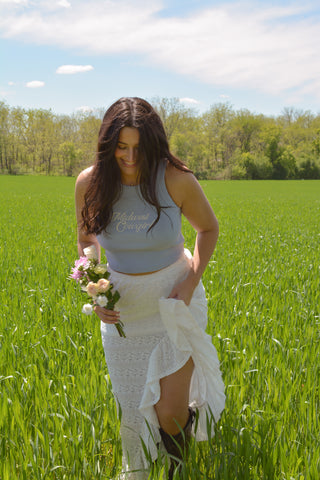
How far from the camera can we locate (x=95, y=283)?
2.00 m

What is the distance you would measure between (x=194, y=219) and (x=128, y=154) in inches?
18.9

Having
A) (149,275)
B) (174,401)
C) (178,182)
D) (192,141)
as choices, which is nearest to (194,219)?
(178,182)

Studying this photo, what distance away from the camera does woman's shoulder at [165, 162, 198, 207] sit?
2074 mm

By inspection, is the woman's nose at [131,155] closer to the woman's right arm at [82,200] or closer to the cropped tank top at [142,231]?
the cropped tank top at [142,231]

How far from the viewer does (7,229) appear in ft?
34.6

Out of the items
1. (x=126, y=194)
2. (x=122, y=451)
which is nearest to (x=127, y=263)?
(x=126, y=194)

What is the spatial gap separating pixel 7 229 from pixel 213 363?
9453mm

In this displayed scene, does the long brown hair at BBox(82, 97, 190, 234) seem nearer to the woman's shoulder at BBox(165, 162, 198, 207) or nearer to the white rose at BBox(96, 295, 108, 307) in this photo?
the woman's shoulder at BBox(165, 162, 198, 207)

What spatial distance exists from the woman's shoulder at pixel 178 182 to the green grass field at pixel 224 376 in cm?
120

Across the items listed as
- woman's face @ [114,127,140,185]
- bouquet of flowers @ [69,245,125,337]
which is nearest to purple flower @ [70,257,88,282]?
bouquet of flowers @ [69,245,125,337]

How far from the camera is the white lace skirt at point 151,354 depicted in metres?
1.98

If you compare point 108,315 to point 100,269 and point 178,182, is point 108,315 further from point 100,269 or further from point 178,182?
point 178,182

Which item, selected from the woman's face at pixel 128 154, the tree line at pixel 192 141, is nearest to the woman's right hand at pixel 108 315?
the woman's face at pixel 128 154

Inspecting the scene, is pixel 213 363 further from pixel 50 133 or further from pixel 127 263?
pixel 50 133
